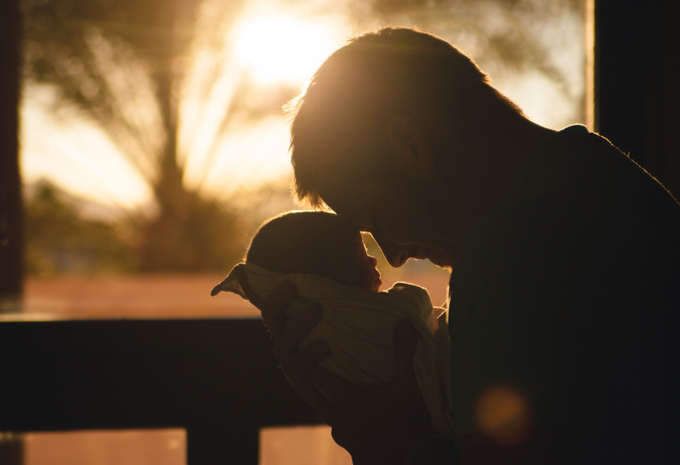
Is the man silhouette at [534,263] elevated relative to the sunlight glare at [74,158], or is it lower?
lower

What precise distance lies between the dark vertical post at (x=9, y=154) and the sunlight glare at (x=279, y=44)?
2.47 ft

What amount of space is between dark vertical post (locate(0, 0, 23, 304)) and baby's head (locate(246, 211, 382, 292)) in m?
0.97

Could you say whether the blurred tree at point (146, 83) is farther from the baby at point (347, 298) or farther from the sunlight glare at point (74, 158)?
the baby at point (347, 298)

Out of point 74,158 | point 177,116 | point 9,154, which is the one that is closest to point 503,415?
point 9,154

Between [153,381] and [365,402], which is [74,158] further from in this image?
[365,402]

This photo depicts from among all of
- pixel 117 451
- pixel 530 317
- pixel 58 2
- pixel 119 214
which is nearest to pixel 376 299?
pixel 530 317

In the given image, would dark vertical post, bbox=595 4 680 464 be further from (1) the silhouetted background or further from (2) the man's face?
(2) the man's face

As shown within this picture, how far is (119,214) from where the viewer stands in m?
2.23

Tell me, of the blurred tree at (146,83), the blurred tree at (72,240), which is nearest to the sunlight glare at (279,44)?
the blurred tree at (146,83)

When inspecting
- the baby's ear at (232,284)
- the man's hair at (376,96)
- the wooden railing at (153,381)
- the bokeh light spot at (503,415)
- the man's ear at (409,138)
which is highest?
the man's hair at (376,96)

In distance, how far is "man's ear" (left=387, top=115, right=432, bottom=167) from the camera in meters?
0.73

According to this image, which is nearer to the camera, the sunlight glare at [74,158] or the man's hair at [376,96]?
the man's hair at [376,96]

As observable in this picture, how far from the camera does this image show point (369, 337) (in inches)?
36.0

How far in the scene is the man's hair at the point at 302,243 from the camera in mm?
1027
